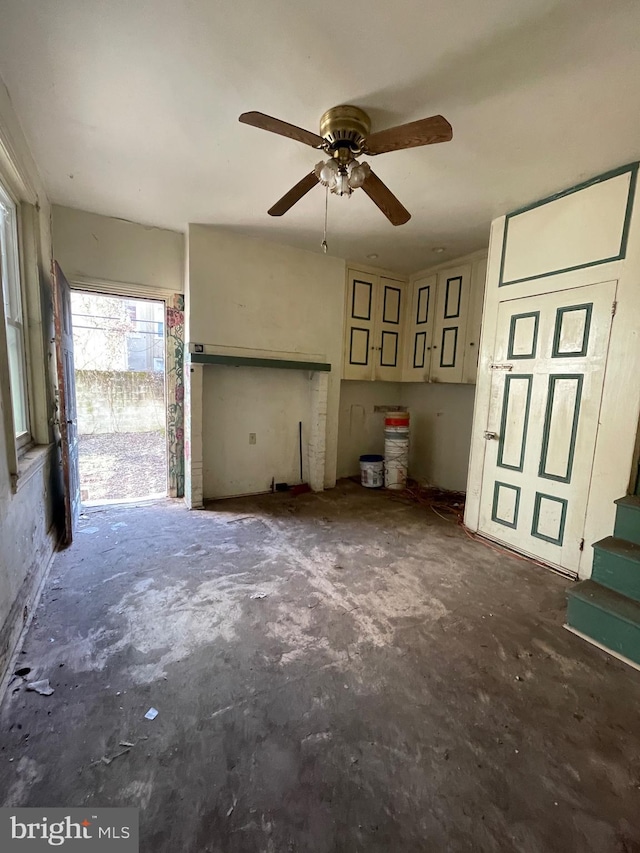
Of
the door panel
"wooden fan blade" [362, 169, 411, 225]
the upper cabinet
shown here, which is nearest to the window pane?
the door panel

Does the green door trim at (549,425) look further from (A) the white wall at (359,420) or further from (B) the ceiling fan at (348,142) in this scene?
(A) the white wall at (359,420)

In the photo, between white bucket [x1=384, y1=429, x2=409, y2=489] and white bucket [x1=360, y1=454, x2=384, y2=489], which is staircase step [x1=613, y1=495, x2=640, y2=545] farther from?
white bucket [x1=360, y1=454, x2=384, y2=489]

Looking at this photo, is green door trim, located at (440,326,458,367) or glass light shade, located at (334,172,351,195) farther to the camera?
green door trim, located at (440,326,458,367)

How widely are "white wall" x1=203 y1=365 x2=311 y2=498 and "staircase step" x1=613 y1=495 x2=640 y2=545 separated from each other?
120 inches

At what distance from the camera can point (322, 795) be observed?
1.16 m

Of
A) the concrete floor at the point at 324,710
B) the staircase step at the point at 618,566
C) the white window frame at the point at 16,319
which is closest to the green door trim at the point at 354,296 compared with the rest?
the concrete floor at the point at 324,710

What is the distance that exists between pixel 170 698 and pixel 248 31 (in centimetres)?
279

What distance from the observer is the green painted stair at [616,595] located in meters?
1.81

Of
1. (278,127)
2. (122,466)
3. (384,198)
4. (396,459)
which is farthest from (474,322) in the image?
(122,466)

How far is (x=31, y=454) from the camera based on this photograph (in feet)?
7.86

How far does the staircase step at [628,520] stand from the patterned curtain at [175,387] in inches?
148

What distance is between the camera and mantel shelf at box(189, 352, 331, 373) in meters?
3.53

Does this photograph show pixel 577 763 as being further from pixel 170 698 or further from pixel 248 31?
pixel 248 31

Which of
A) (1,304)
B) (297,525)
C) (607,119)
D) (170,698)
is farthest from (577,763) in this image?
(1,304)
